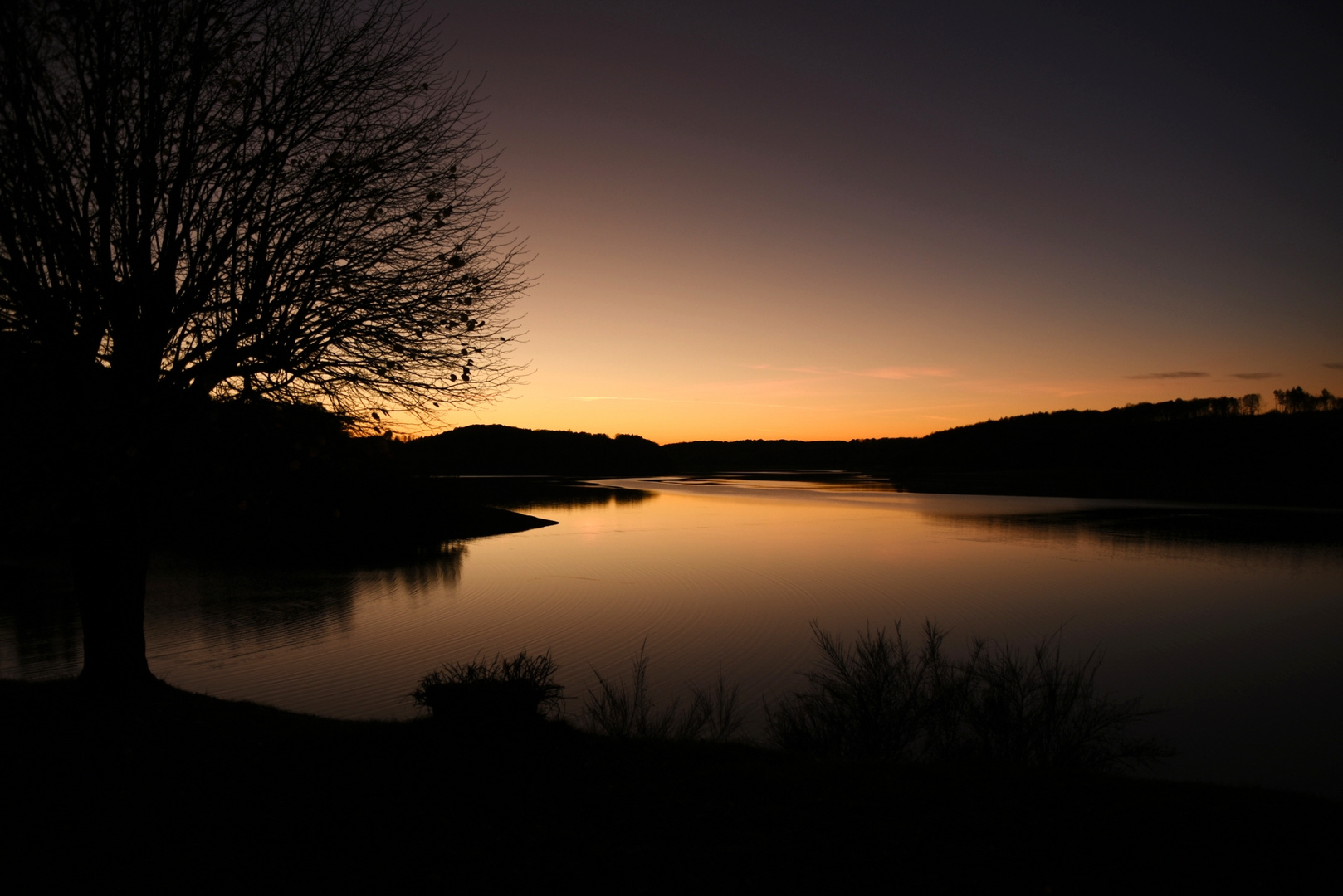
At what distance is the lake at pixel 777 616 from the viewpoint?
14.2 m

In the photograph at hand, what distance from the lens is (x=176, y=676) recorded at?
14836mm

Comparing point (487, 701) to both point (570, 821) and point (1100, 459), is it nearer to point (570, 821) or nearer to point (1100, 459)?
point (570, 821)

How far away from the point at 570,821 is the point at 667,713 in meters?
8.10

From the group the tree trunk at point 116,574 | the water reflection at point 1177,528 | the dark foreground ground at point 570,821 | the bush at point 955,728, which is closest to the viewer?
the dark foreground ground at point 570,821

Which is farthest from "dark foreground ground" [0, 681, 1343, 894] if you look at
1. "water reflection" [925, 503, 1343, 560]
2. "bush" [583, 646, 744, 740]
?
"water reflection" [925, 503, 1343, 560]

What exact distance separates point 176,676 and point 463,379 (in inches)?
436

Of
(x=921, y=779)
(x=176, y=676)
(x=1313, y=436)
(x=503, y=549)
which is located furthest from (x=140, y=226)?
(x=1313, y=436)

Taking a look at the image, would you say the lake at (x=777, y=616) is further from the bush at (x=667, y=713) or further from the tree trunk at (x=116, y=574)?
the tree trunk at (x=116, y=574)

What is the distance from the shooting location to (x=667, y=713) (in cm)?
1305

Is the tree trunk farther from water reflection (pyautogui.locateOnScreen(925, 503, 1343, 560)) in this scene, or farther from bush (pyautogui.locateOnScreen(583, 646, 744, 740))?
water reflection (pyautogui.locateOnScreen(925, 503, 1343, 560))

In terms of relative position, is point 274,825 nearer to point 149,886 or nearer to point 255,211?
point 149,886

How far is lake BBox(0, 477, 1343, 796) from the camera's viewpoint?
14.2 meters

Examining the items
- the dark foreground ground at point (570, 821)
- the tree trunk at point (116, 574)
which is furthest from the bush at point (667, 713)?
the tree trunk at point (116, 574)

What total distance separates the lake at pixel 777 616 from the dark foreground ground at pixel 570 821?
22.0ft
